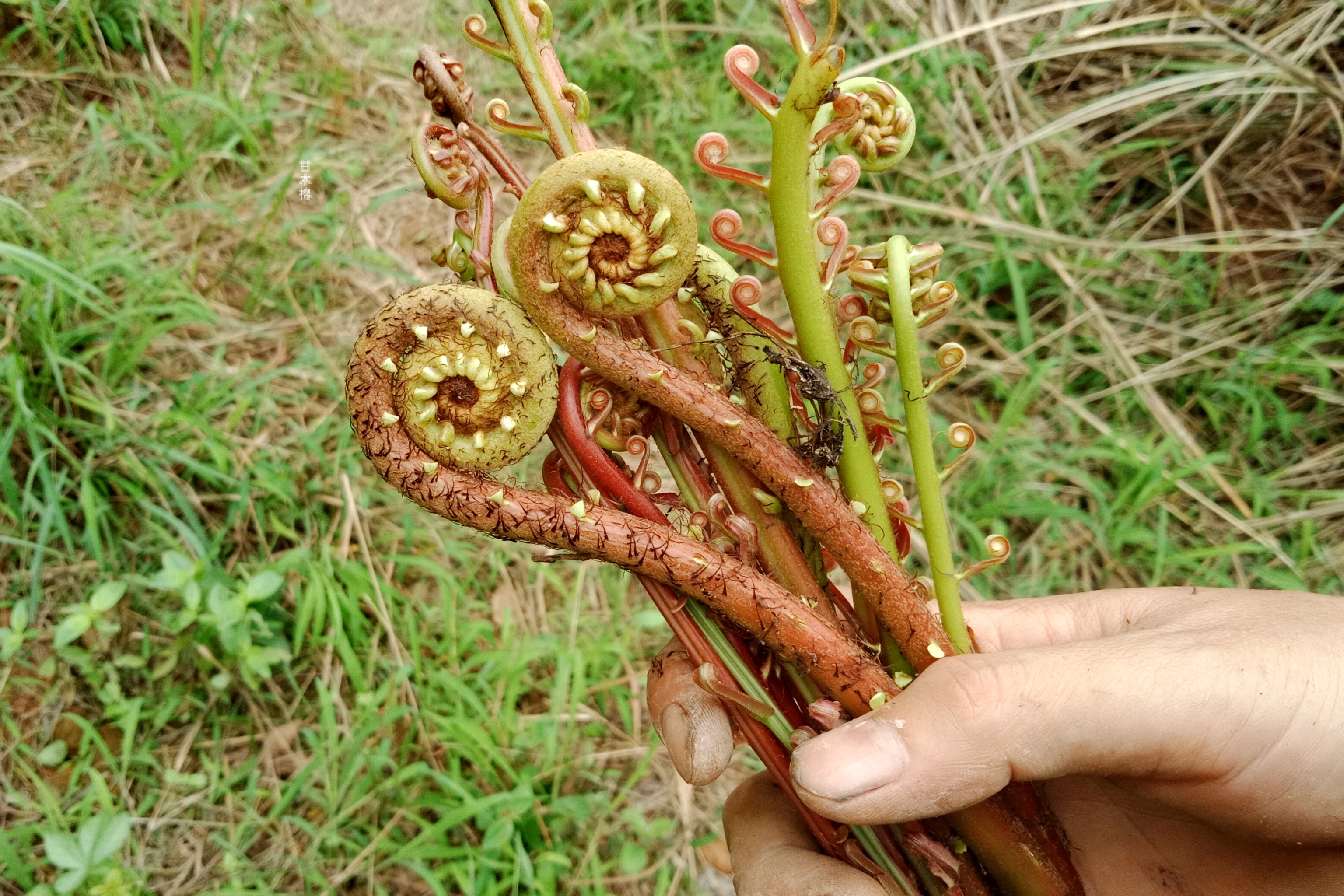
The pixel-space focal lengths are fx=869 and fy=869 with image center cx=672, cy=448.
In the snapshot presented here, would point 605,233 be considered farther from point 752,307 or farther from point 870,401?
point 870,401

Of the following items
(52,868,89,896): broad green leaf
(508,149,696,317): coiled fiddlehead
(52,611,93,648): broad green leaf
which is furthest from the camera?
(52,611,93,648): broad green leaf

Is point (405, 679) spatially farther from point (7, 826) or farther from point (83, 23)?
point (83, 23)

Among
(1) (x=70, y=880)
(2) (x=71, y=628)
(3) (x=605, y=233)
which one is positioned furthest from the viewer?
(2) (x=71, y=628)

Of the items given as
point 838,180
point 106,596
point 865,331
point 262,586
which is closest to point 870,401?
point 865,331

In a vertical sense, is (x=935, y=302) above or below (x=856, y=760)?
above

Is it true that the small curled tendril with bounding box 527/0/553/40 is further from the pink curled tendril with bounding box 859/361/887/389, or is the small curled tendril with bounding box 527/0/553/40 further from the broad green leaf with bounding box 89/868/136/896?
the broad green leaf with bounding box 89/868/136/896

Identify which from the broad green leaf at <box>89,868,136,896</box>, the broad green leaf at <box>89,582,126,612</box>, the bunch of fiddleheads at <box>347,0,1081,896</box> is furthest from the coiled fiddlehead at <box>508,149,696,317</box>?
the broad green leaf at <box>89,868,136,896</box>

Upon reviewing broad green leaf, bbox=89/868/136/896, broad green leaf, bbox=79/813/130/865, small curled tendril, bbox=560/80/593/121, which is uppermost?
small curled tendril, bbox=560/80/593/121
